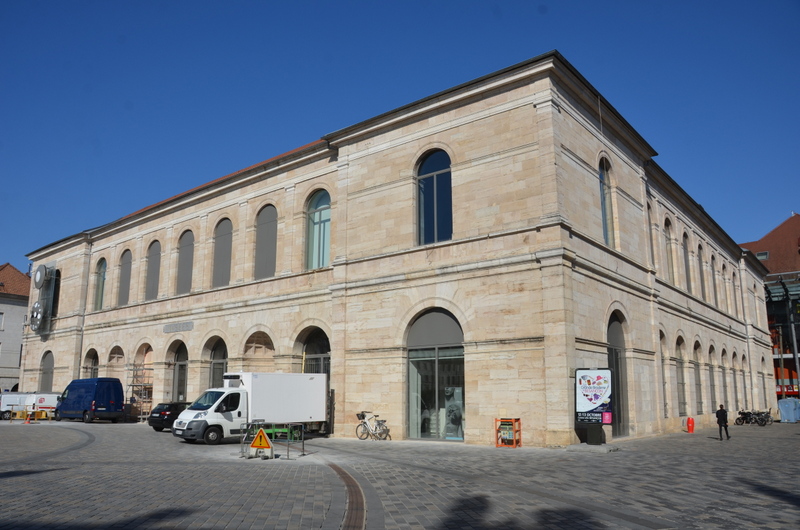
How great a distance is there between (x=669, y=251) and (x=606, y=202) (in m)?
9.38

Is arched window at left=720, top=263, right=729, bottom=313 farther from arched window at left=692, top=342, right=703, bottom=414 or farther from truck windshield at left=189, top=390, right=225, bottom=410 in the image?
truck windshield at left=189, top=390, right=225, bottom=410

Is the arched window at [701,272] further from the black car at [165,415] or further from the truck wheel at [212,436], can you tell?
the black car at [165,415]

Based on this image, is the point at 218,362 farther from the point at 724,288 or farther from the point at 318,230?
the point at 724,288

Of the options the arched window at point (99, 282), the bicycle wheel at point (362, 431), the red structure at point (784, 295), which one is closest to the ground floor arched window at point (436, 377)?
the bicycle wheel at point (362, 431)

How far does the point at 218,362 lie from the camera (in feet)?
103

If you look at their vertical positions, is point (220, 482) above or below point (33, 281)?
below

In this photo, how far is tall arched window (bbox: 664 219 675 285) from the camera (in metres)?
31.2

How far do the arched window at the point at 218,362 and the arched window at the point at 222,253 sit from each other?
2.97 metres

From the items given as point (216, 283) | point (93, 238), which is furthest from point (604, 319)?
point (93, 238)

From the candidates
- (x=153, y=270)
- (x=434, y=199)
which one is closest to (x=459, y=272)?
(x=434, y=199)

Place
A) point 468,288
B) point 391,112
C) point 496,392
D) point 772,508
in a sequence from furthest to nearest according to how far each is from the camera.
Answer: point 391,112 < point 468,288 < point 496,392 < point 772,508

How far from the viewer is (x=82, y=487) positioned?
11.0 meters

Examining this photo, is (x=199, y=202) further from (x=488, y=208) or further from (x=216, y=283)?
(x=488, y=208)

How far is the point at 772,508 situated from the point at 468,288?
12050 mm
